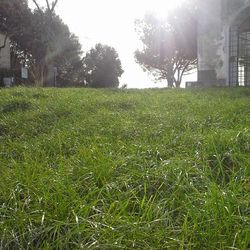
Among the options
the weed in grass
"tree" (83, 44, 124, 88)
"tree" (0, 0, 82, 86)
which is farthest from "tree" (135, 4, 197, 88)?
the weed in grass

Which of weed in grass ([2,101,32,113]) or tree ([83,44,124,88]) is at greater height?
tree ([83,44,124,88])

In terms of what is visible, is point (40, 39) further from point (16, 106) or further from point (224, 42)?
point (16, 106)

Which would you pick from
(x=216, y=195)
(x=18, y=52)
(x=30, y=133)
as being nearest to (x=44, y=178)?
(x=216, y=195)

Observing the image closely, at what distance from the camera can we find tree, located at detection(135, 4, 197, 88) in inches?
1137

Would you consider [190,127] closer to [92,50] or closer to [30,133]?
[30,133]

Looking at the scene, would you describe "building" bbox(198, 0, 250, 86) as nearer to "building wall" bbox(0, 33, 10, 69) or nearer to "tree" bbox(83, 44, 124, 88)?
"tree" bbox(83, 44, 124, 88)

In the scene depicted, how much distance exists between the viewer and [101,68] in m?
31.7

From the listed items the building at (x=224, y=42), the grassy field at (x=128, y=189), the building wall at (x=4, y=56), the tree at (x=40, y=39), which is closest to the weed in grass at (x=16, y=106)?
the grassy field at (x=128, y=189)

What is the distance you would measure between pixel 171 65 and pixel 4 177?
3093 cm

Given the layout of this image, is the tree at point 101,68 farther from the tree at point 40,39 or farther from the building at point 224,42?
the building at point 224,42

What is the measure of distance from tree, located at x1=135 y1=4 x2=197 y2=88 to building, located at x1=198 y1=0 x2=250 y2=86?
12.5 metres

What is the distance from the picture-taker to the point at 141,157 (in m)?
2.79

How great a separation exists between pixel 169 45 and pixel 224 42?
52.0ft

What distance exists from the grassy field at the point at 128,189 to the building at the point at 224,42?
460 inches
